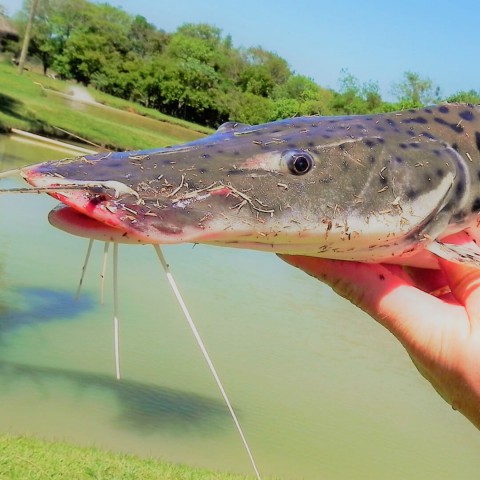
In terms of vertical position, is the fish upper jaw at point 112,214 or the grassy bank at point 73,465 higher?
the fish upper jaw at point 112,214

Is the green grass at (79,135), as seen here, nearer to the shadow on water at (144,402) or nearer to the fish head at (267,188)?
the shadow on water at (144,402)

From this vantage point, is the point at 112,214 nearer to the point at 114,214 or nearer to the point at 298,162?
the point at 114,214

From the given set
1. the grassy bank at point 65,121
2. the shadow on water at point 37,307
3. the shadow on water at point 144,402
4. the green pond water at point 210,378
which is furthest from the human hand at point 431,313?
the grassy bank at point 65,121

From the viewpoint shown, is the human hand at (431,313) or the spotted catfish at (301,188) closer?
the spotted catfish at (301,188)

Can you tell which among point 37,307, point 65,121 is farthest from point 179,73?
point 37,307

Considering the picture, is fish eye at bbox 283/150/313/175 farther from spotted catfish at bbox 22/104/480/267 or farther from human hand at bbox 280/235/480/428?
human hand at bbox 280/235/480/428

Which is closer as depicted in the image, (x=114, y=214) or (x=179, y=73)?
(x=114, y=214)

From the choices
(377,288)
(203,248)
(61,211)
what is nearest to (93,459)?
(377,288)
